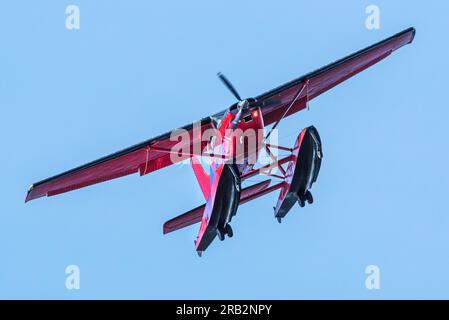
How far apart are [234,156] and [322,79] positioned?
4717mm

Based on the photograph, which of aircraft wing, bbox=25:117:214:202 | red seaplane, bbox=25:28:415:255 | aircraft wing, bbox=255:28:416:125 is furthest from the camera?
aircraft wing, bbox=255:28:416:125

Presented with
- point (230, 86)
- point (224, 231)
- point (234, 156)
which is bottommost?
point (224, 231)

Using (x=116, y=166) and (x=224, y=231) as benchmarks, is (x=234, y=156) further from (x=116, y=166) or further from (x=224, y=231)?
(x=116, y=166)

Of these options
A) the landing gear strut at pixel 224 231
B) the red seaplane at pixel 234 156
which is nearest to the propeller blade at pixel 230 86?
the red seaplane at pixel 234 156

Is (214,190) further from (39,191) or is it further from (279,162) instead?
(39,191)

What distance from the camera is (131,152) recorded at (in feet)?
89.1

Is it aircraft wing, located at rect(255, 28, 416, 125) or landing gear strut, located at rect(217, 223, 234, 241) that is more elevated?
aircraft wing, located at rect(255, 28, 416, 125)

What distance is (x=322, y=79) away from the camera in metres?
28.7

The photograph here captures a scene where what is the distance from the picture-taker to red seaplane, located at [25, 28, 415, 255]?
25.5 m

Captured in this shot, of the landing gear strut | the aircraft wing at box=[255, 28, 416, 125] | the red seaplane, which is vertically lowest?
the landing gear strut

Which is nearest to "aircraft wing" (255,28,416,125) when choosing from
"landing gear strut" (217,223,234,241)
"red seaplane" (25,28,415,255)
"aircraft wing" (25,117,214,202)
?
"red seaplane" (25,28,415,255)

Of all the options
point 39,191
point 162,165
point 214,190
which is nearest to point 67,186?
point 39,191

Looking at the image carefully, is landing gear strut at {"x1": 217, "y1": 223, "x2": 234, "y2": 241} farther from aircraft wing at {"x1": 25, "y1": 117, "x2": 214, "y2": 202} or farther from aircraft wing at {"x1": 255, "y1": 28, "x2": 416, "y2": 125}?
aircraft wing at {"x1": 255, "y1": 28, "x2": 416, "y2": 125}

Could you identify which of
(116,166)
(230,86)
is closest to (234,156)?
(230,86)
